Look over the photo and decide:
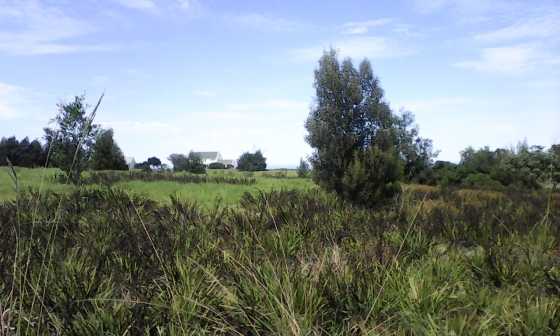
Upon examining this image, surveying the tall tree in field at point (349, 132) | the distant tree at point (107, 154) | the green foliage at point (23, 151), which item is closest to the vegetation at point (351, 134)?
the tall tree in field at point (349, 132)

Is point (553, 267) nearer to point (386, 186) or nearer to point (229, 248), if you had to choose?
point (229, 248)

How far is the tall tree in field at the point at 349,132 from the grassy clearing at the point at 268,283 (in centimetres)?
841

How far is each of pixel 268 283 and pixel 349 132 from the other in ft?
46.4

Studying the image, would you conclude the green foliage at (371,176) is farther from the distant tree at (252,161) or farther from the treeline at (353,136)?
the distant tree at (252,161)

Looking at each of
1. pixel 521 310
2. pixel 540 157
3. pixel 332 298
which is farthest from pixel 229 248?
pixel 540 157

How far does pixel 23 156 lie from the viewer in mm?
42844

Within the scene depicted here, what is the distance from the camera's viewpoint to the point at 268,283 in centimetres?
382

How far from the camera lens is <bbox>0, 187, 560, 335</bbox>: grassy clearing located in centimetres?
353

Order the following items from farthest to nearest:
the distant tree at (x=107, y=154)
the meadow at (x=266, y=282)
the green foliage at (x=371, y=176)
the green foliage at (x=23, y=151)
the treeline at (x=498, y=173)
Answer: the green foliage at (x=23, y=151) → the distant tree at (x=107, y=154) → the treeline at (x=498, y=173) → the green foliage at (x=371, y=176) → the meadow at (x=266, y=282)

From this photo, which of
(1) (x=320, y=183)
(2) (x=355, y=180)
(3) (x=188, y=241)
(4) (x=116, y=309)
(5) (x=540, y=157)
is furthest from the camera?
(5) (x=540, y=157)

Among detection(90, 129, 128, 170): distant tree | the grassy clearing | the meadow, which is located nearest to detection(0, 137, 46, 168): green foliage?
detection(90, 129, 128, 170): distant tree

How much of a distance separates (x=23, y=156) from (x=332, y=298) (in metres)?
46.5

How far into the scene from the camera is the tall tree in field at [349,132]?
53.4 ft

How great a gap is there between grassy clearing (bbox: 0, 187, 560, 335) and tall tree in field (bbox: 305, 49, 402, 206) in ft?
27.6
